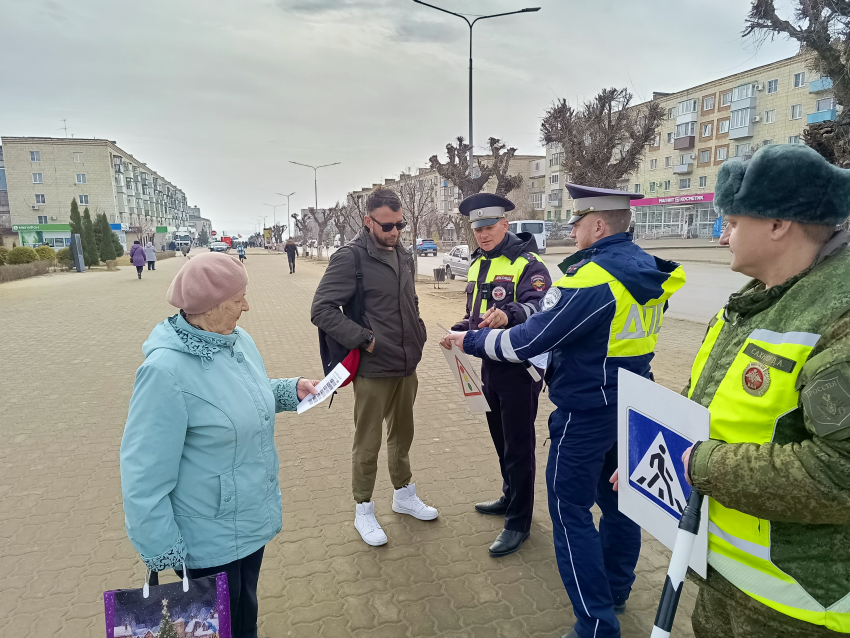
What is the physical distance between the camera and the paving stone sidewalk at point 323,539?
9.41 feet

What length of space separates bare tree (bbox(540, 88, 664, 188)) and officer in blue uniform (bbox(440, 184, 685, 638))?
14.2m

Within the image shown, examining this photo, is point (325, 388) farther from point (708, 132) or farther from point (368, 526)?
point (708, 132)

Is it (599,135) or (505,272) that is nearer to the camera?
(505,272)

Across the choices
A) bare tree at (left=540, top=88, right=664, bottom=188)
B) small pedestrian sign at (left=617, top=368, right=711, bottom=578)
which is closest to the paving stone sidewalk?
small pedestrian sign at (left=617, top=368, right=711, bottom=578)

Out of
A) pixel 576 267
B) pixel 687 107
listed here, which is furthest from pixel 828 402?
pixel 687 107

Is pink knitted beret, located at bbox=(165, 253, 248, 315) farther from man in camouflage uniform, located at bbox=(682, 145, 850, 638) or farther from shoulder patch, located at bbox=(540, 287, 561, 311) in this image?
man in camouflage uniform, located at bbox=(682, 145, 850, 638)

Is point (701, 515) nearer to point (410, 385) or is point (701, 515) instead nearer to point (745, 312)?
point (745, 312)

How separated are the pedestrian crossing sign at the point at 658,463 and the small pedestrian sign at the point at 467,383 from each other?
5.33 feet

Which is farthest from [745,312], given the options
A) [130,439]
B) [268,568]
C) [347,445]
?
[347,445]

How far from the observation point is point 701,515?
1.51 meters

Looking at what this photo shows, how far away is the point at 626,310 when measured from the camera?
7.93ft

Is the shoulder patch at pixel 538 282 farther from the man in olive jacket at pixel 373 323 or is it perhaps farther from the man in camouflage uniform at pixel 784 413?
the man in camouflage uniform at pixel 784 413

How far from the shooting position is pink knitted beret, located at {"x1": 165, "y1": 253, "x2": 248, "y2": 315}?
2.00 meters

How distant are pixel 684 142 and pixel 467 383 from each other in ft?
197
